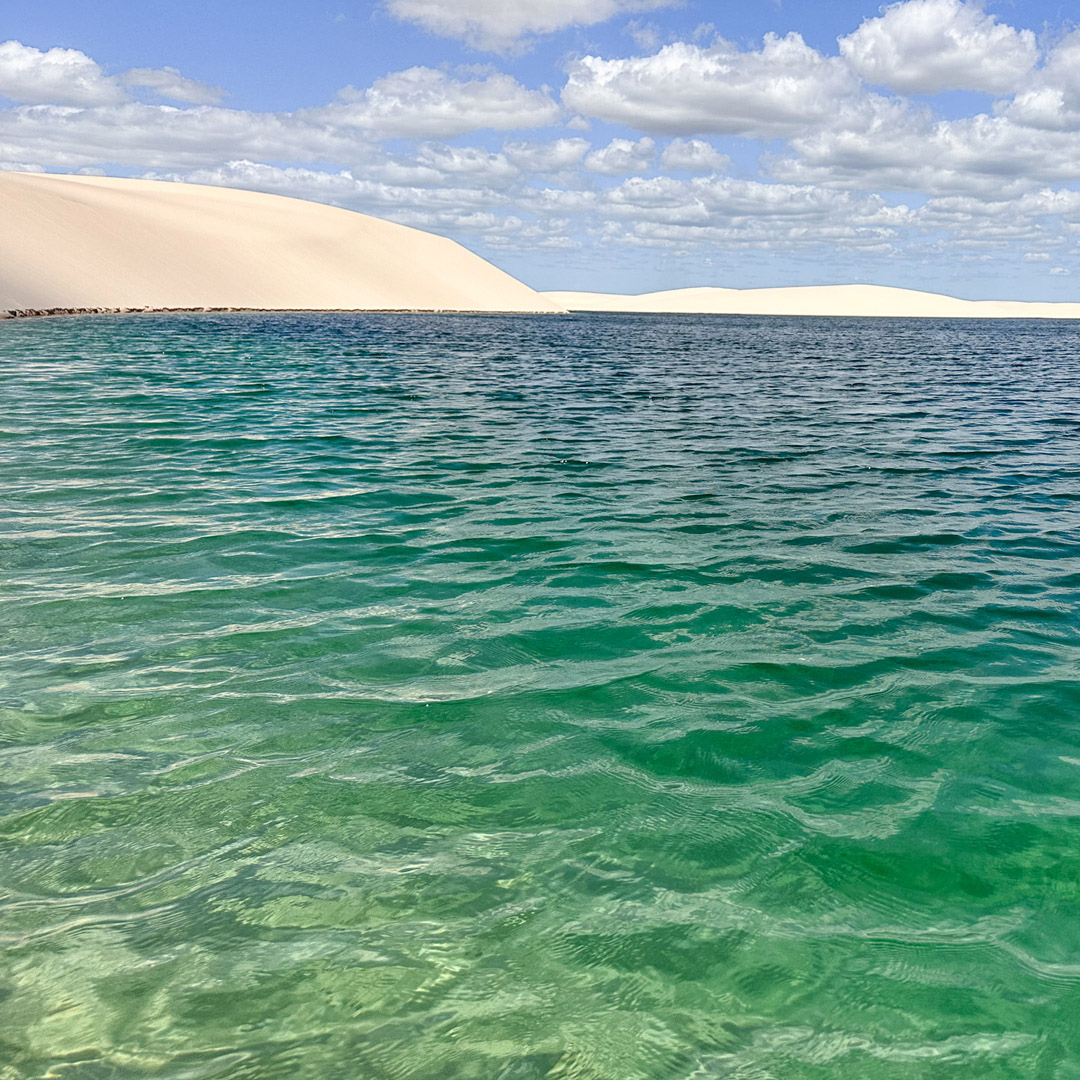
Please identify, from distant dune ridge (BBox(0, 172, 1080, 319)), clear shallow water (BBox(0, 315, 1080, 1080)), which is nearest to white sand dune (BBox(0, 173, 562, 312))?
distant dune ridge (BBox(0, 172, 1080, 319))

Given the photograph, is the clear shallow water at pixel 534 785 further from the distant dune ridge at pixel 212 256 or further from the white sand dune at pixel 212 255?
the white sand dune at pixel 212 255

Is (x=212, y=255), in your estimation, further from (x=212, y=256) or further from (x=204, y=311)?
(x=204, y=311)

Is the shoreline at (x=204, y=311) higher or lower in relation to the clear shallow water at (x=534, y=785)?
higher

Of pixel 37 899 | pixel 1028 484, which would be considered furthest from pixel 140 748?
pixel 1028 484

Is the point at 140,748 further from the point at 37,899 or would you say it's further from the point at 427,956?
the point at 427,956

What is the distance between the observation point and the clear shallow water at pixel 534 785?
269 centimetres

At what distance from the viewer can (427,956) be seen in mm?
2920

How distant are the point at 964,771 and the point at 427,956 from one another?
8.87 ft

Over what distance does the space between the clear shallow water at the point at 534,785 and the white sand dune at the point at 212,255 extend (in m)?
57.8

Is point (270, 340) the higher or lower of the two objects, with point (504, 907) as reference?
higher

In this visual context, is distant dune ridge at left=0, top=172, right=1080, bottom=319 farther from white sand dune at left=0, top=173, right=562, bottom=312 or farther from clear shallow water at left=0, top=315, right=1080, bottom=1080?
clear shallow water at left=0, top=315, right=1080, bottom=1080

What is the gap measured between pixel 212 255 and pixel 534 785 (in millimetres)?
102982

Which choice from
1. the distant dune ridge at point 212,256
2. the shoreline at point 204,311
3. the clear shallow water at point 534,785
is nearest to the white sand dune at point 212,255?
the distant dune ridge at point 212,256

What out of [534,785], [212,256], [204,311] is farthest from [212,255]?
[534,785]
